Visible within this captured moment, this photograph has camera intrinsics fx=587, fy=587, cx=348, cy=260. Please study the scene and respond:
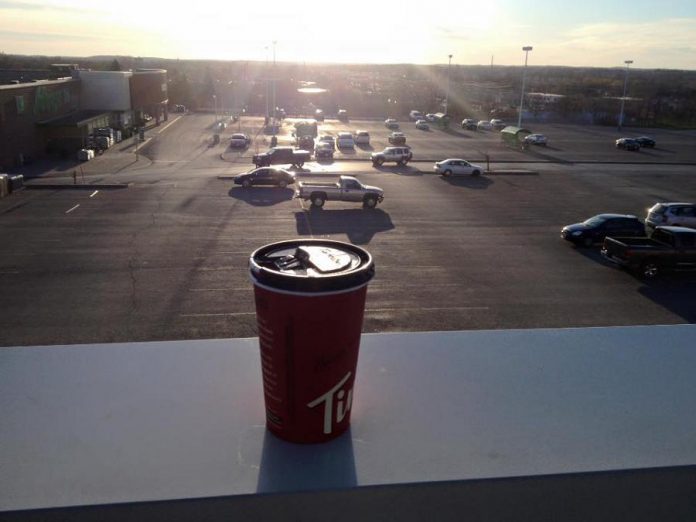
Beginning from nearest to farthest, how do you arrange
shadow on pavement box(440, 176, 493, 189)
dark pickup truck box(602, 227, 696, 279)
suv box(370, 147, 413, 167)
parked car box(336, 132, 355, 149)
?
dark pickup truck box(602, 227, 696, 279)
shadow on pavement box(440, 176, 493, 189)
suv box(370, 147, 413, 167)
parked car box(336, 132, 355, 149)

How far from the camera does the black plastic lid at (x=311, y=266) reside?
3.93 meters

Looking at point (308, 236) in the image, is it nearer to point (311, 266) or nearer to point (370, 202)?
point (370, 202)

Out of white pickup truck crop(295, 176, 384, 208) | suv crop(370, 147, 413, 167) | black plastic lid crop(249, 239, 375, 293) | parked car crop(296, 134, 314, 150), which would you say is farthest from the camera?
parked car crop(296, 134, 314, 150)

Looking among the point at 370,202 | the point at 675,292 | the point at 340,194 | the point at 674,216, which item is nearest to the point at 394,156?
the point at 370,202

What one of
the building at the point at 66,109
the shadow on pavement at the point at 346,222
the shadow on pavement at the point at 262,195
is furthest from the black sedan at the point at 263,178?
the building at the point at 66,109

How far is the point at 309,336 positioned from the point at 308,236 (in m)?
18.1

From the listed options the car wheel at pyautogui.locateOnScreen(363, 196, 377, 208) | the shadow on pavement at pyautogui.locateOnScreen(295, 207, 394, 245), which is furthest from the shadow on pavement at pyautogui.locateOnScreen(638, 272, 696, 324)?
the car wheel at pyautogui.locateOnScreen(363, 196, 377, 208)

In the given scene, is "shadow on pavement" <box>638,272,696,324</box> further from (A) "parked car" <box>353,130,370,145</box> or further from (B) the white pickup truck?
(A) "parked car" <box>353,130,370,145</box>

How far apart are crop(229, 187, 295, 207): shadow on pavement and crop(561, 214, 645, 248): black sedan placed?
13604 mm

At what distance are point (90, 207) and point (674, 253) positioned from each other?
23307mm

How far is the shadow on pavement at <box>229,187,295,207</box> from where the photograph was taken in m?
28.3

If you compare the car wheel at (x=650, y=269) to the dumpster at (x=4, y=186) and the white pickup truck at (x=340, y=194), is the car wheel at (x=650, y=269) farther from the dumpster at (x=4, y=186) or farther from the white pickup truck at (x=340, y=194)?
the dumpster at (x=4, y=186)

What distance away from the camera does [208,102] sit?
9569cm

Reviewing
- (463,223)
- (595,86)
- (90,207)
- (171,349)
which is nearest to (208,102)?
(90,207)
